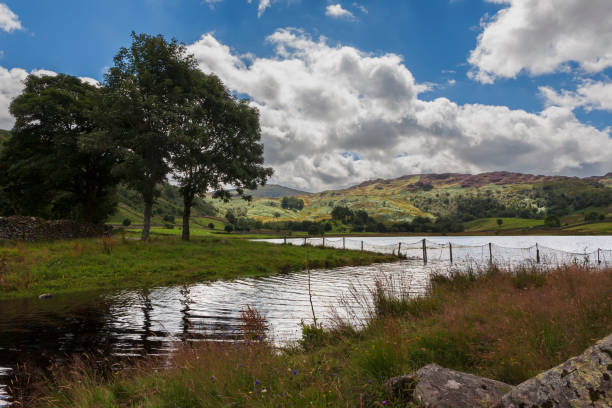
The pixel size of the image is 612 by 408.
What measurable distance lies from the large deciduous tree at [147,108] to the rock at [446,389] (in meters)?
27.4

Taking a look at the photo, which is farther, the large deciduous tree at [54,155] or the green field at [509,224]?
the green field at [509,224]

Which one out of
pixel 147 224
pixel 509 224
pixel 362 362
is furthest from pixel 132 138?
pixel 509 224

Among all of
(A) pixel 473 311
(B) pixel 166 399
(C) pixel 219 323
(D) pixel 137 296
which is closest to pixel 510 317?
(A) pixel 473 311

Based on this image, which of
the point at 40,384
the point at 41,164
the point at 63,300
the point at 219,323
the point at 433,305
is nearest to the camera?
the point at 40,384

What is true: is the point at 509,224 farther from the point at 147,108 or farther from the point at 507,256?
the point at 147,108

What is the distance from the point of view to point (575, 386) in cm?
253

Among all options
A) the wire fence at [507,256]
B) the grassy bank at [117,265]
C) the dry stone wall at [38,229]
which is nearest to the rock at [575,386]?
the wire fence at [507,256]

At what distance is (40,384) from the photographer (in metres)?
5.89

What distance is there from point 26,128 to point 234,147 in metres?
22.4

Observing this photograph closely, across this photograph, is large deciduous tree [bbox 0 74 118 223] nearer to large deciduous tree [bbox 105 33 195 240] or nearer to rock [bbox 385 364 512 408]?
large deciduous tree [bbox 105 33 195 240]

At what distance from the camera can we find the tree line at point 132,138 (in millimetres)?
27891

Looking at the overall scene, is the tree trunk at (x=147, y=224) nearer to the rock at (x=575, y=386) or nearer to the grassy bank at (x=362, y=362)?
the grassy bank at (x=362, y=362)

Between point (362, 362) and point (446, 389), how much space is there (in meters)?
1.45

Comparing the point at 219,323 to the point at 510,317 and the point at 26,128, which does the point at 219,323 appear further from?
the point at 26,128
